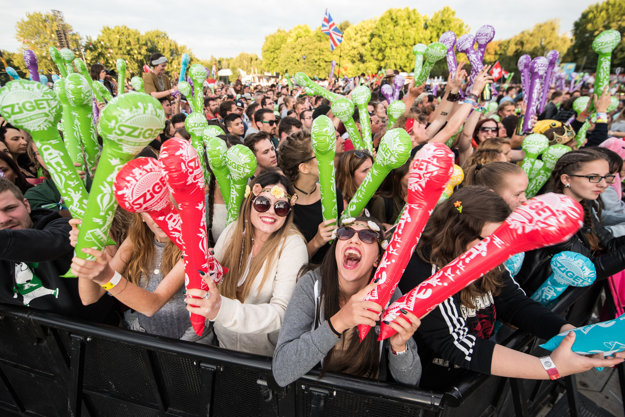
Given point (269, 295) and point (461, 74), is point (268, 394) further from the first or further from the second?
point (461, 74)

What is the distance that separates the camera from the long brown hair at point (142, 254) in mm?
1818

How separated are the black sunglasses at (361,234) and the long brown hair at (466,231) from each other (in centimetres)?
28

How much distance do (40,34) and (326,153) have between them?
35390 mm

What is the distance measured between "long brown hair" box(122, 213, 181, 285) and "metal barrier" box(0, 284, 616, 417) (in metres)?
0.38

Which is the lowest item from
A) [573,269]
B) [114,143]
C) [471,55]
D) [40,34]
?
[573,269]

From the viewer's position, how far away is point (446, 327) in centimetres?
138

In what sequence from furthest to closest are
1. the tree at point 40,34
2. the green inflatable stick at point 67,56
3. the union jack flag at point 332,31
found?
1. the tree at point 40,34
2. the union jack flag at point 332,31
3. the green inflatable stick at point 67,56

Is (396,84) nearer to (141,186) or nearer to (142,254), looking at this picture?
(142,254)

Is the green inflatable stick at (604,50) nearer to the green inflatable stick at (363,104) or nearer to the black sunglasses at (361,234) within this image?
the green inflatable stick at (363,104)

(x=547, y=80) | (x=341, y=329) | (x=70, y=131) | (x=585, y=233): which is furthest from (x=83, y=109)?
(x=547, y=80)

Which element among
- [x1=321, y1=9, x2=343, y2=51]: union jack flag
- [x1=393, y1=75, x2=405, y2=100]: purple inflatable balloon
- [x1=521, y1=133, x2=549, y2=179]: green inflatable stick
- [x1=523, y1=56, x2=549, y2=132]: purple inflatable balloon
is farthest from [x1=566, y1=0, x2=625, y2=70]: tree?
[x1=521, y1=133, x2=549, y2=179]: green inflatable stick

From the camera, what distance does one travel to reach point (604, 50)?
342 cm

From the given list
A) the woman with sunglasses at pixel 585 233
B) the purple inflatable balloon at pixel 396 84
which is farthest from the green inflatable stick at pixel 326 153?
the purple inflatable balloon at pixel 396 84

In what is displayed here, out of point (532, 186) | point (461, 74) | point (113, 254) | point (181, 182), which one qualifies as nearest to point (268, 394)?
point (181, 182)
